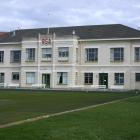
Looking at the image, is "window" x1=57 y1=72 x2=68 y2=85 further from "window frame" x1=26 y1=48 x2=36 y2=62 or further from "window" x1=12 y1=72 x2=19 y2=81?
"window" x1=12 y1=72 x2=19 y2=81

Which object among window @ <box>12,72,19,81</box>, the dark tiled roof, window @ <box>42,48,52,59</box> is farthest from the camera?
window @ <box>12,72,19,81</box>

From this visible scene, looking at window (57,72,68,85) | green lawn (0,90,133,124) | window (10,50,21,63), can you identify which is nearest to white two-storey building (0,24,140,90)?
window (57,72,68,85)

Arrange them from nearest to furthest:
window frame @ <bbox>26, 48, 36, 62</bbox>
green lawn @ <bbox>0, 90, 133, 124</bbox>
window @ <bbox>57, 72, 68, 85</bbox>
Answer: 1. green lawn @ <bbox>0, 90, 133, 124</bbox>
2. window @ <bbox>57, 72, 68, 85</bbox>
3. window frame @ <bbox>26, 48, 36, 62</bbox>

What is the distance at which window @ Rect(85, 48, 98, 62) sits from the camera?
65000 millimetres

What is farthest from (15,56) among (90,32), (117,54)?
(117,54)

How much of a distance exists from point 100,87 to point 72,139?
51.3m

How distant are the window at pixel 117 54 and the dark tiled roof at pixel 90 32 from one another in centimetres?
192

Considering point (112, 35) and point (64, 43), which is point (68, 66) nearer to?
point (64, 43)

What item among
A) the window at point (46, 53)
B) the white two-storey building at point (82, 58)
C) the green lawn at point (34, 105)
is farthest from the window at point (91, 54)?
the green lawn at point (34, 105)

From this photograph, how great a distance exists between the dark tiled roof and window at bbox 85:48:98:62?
1902 mm

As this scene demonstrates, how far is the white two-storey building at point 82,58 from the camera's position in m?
62.9

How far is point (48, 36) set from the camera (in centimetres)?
6588

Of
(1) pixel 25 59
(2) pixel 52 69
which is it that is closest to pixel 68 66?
(2) pixel 52 69

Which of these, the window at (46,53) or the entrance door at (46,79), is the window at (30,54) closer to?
A: the window at (46,53)
